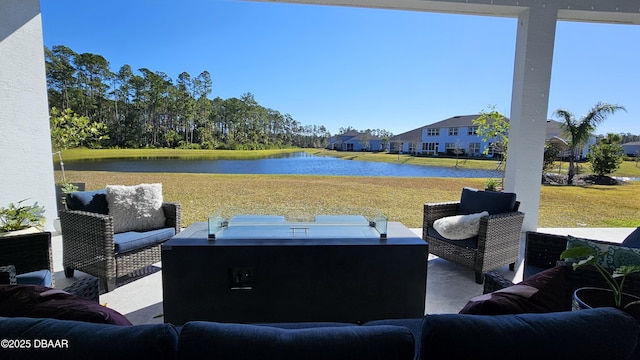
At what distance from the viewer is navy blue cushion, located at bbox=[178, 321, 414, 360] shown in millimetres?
688

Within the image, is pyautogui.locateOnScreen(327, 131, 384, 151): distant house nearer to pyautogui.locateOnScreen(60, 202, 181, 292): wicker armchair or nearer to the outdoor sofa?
pyautogui.locateOnScreen(60, 202, 181, 292): wicker armchair

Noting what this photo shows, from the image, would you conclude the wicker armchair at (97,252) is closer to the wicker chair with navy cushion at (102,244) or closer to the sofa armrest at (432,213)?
the wicker chair with navy cushion at (102,244)

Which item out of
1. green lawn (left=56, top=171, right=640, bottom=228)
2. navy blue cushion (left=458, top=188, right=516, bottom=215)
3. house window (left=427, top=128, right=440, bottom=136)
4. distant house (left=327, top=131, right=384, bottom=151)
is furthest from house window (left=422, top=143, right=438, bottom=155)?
navy blue cushion (left=458, top=188, right=516, bottom=215)

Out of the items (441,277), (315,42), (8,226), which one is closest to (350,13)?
(315,42)

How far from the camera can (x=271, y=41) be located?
6512mm

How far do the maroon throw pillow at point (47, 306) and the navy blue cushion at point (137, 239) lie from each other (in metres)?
1.71

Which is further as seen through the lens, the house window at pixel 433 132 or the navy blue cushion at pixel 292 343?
the house window at pixel 433 132

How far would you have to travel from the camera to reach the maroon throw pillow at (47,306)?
87cm

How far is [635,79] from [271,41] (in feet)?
23.1

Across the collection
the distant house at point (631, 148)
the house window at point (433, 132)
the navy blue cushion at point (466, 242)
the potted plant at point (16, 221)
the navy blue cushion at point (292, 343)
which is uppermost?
the house window at point (433, 132)

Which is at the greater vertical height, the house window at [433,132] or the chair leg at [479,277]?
the house window at [433,132]

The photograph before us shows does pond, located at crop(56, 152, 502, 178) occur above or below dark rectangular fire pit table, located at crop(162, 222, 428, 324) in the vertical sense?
above

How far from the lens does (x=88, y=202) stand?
2885mm

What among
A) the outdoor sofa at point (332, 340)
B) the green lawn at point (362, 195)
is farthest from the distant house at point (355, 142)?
the outdoor sofa at point (332, 340)
